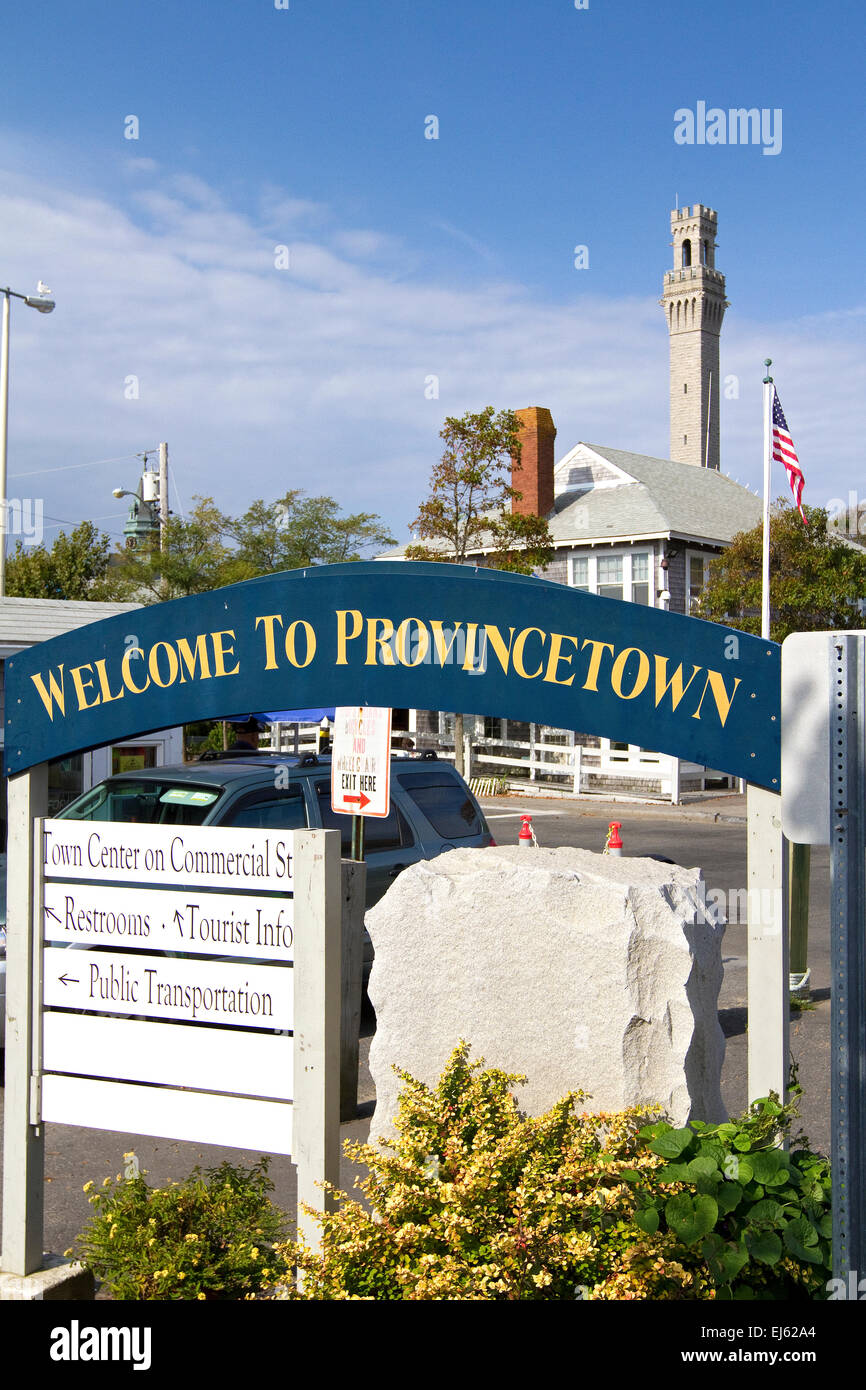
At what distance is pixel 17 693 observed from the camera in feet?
14.9

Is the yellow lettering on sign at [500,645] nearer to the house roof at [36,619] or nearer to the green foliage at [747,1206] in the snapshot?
the green foliage at [747,1206]

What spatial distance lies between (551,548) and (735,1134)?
88.1 feet

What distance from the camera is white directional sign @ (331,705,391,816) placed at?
25.1 feet

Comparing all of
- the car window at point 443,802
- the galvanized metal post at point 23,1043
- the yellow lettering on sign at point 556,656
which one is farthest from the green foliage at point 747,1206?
the car window at point 443,802

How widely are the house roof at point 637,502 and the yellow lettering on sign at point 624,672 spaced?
2607 centimetres

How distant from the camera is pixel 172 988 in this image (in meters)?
3.98

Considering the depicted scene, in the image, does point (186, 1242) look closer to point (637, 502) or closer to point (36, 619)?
point (36, 619)

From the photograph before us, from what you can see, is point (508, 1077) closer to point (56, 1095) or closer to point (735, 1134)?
point (735, 1134)

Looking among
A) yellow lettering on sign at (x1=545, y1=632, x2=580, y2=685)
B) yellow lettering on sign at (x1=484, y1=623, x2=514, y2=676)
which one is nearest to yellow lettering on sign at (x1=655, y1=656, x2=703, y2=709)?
yellow lettering on sign at (x1=545, y1=632, x2=580, y2=685)

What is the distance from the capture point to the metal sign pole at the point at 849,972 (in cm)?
289

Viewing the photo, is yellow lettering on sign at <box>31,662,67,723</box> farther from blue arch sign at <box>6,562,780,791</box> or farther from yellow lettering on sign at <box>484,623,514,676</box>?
yellow lettering on sign at <box>484,623,514,676</box>

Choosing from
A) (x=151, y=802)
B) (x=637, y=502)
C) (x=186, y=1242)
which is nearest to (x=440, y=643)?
(x=186, y=1242)

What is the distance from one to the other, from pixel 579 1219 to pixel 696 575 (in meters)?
28.5
